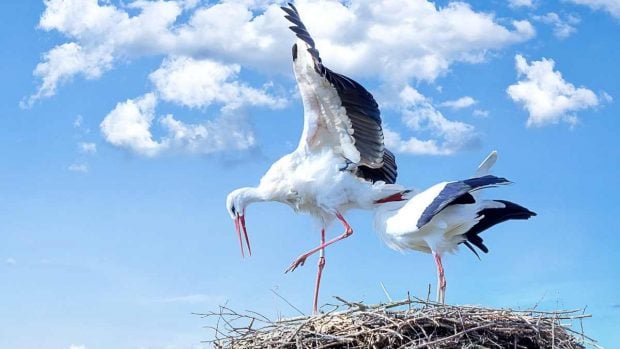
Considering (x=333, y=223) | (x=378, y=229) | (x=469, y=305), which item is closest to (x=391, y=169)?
(x=333, y=223)

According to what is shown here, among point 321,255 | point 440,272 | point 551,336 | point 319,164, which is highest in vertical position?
point 319,164

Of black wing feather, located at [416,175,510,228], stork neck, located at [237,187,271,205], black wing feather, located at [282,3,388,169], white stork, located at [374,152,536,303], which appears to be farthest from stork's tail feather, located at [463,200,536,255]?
stork neck, located at [237,187,271,205]

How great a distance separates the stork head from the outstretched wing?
671 millimetres

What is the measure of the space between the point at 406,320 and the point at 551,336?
1127 mm

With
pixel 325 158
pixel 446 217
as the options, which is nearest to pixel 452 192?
pixel 446 217

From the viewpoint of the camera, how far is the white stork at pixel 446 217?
26.1 feet

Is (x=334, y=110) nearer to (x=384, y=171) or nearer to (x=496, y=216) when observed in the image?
(x=384, y=171)

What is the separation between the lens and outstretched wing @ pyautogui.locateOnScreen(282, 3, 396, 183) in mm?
8984

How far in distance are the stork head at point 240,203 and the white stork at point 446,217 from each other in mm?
1609

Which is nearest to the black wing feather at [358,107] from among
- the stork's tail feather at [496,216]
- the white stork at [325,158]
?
the white stork at [325,158]

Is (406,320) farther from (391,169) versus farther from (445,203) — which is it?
(391,169)

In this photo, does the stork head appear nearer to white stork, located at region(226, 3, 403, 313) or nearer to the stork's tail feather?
white stork, located at region(226, 3, 403, 313)

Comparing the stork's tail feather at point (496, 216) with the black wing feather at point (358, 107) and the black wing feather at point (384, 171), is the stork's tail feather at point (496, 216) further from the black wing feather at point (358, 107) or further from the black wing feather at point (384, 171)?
the black wing feather at point (384, 171)

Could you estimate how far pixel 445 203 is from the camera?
7879 millimetres
